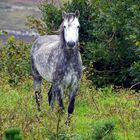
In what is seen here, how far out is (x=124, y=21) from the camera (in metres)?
16.3

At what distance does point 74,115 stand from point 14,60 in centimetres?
743

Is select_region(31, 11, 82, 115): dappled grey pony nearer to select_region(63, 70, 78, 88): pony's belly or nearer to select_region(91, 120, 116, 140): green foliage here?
select_region(63, 70, 78, 88): pony's belly

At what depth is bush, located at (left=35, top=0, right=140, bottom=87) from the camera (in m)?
16.1

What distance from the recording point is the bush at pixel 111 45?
53.0 feet

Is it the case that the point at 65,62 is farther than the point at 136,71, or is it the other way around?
the point at 136,71

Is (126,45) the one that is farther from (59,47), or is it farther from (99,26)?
(59,47)

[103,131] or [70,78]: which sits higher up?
[70,78]

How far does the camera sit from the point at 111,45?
1653 centimetres

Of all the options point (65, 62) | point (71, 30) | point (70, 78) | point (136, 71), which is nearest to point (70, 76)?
point (70, 78)

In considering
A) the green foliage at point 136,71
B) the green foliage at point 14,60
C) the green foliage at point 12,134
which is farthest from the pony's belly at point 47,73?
the green foliage at point 12,134

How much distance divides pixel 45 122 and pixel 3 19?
208 feet

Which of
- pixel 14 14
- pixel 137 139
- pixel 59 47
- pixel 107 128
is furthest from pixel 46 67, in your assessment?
pixel 14 14

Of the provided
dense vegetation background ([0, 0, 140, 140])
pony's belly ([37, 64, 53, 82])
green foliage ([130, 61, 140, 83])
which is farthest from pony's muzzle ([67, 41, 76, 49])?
green foliage ([130, 61, 140, 83])

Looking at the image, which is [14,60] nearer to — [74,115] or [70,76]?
[74,115]
